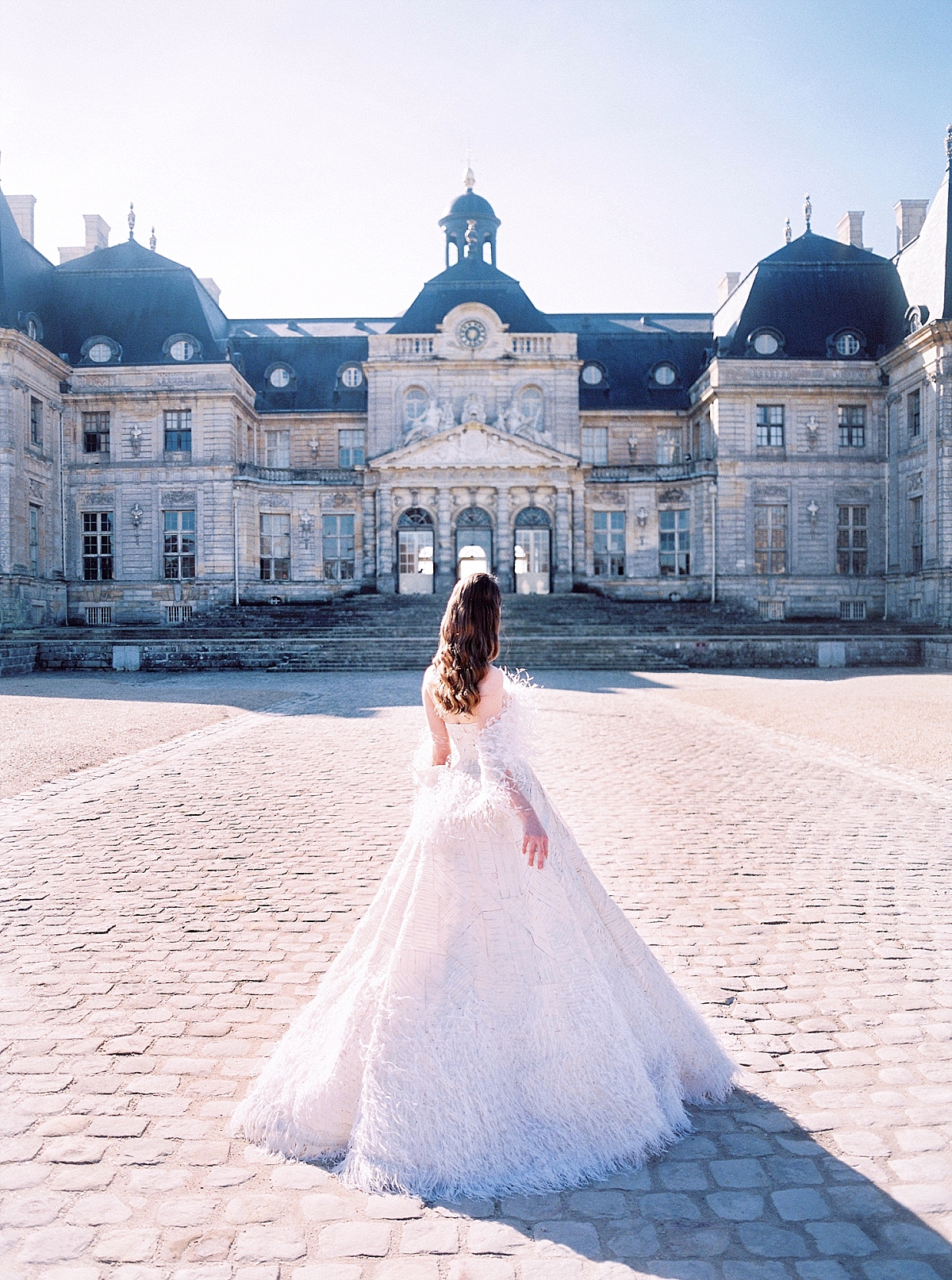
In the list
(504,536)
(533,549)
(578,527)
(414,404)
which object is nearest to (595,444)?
(578,527)

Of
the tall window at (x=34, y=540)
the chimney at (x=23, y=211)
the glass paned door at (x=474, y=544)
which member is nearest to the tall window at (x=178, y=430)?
the tall window at (x=34, y=540)

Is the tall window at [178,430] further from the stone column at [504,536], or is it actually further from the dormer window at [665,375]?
the dormer window at [665,375]

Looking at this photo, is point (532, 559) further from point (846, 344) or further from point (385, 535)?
point (846, 344)

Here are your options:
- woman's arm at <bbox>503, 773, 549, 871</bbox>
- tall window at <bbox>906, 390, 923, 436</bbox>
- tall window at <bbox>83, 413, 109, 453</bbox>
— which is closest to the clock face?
tall window at <bbox>83, 413, 109, 453</bbox>

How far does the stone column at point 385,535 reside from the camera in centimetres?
3822

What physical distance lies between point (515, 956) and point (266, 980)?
193cm

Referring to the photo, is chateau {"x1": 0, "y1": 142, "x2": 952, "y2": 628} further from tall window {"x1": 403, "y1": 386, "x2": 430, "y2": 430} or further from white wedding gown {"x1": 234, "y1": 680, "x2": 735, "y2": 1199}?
white wedding gown {"x1": 234, "y1": 680, "x2": 735, "y2": 1199}

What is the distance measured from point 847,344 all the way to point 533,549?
601 inches

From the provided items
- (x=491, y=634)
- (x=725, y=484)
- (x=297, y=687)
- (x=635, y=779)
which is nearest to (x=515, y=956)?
(x=491, y=634)

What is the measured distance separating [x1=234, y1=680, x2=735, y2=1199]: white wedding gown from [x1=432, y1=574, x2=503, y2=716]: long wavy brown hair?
0.48 feet

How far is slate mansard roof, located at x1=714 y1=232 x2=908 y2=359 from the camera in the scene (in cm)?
3722

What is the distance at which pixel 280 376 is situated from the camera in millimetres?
42094

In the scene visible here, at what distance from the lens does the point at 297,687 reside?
769 inches

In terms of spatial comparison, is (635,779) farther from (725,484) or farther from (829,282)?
(829,282)
